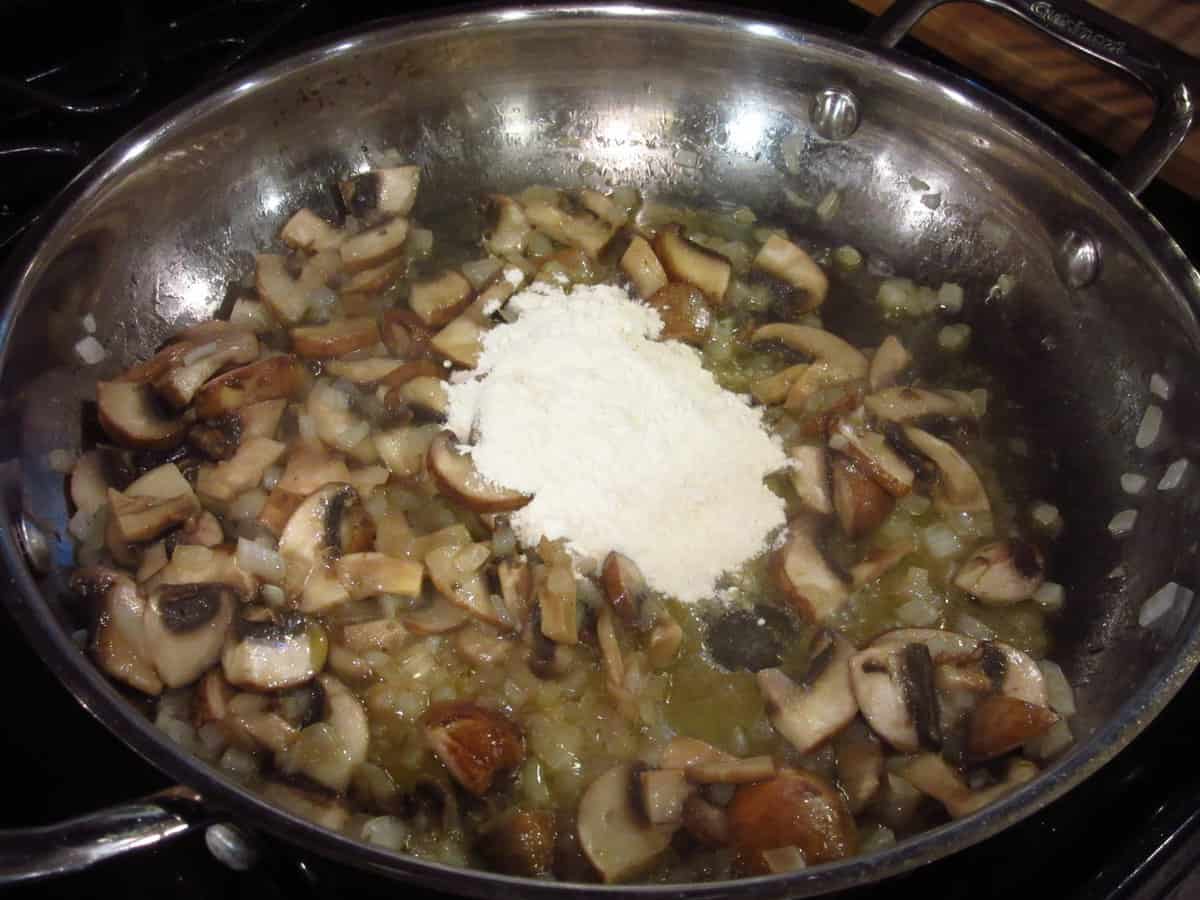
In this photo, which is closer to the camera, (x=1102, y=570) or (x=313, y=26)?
(x=1102, y=570)

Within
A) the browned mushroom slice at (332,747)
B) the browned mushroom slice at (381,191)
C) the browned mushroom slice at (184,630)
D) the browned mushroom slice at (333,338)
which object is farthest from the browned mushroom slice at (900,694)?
the browned mushroom slice at (381,191)

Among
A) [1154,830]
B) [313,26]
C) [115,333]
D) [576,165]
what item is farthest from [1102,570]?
[313,26]

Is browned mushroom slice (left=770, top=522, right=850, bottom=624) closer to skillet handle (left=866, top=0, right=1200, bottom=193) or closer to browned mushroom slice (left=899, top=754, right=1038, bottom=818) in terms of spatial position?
browned mushroom slice (left=899, top=754, right=1038, bottom=818)

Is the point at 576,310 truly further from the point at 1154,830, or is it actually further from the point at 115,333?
the point at 1154,830

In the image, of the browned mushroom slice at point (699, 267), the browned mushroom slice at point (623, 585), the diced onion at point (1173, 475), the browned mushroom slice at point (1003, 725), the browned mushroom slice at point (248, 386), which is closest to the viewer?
the browned mushroom slice at point (1003, 725)

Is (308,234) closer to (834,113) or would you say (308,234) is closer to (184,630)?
(184,630)

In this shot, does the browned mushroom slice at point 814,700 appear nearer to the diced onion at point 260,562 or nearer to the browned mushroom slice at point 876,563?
the browned mushroom slice at point 876,563
